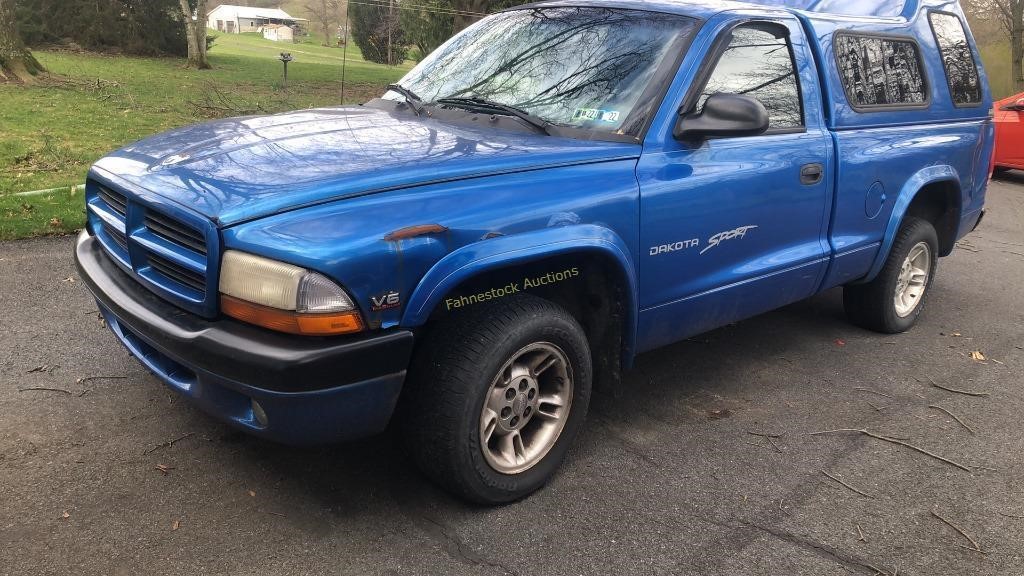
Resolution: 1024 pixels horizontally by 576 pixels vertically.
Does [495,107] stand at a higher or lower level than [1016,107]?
higher

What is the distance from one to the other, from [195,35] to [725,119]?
75.0 feet

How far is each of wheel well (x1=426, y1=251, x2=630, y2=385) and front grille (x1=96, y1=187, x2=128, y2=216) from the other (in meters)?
1.24

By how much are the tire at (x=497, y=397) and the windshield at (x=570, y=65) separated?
0.93 m

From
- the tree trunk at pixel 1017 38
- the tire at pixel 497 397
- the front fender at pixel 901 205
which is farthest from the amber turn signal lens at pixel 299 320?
the tree trunk at pixel 1017 38

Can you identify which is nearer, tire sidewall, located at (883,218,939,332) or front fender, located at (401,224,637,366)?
front fender, located at (401,224,637,366)

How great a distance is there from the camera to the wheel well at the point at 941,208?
5.01 m

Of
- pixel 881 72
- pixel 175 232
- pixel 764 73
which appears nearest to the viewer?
pixel 175 232

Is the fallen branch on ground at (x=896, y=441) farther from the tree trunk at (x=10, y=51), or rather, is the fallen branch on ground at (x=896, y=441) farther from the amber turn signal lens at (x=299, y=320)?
the tree trunk at (x=10, y=51)

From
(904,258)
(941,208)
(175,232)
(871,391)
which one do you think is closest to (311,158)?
(175,232)

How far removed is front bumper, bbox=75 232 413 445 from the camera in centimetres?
240

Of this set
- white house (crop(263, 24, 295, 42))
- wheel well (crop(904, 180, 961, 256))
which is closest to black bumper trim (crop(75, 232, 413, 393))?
wheel well (crop(904, 180, 961, 256))

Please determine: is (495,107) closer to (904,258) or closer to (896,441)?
(896,441)

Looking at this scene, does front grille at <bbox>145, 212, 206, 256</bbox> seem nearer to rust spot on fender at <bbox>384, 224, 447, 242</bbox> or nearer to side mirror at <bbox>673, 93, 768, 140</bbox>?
rust spot on fender at <bbox>384, 224, 447, 242</bbox>

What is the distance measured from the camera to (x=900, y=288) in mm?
5168
